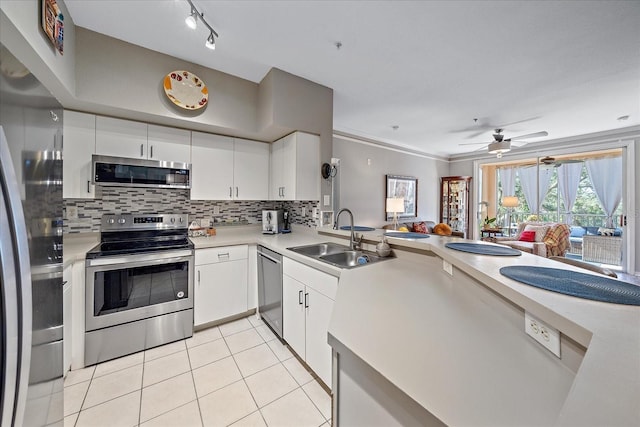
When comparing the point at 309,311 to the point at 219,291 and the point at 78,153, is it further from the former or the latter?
the point at 78,153

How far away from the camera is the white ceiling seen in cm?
166

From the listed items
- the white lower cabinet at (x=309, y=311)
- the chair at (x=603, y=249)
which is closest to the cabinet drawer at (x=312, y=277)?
the white lower cabinet at (x=309, y=311)

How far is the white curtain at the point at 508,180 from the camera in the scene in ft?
23.2

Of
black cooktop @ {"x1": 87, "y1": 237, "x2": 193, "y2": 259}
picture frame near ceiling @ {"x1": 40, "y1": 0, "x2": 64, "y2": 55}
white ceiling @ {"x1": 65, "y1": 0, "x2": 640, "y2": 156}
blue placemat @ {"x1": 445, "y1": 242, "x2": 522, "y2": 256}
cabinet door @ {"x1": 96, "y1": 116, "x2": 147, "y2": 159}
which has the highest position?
white ceiling @ {"x1": 65, "y1": 0, "x2": 640, "y2": 156}

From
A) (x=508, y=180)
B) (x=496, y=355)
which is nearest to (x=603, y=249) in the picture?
(x=508, y=180)

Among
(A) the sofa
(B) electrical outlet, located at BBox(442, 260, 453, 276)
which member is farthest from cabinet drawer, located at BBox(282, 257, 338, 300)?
(A) the sofa

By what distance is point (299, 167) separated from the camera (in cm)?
260

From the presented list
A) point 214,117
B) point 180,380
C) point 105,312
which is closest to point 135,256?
point 105,312

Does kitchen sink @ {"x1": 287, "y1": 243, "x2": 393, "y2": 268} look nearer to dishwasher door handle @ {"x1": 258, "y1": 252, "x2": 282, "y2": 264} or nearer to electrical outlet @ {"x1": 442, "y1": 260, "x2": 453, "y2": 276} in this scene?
dishwasher door handle @ {"x1": 258, "y1": 252, "x2": 282, "y2": 264}

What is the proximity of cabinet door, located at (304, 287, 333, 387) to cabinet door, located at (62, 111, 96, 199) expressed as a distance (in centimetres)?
206

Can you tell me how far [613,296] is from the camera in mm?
711

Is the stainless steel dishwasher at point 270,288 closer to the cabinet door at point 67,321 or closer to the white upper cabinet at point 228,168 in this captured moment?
the white upper cabinet at point 228,168

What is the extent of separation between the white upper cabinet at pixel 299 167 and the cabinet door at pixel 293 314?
0.94 m

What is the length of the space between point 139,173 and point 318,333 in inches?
82.4
